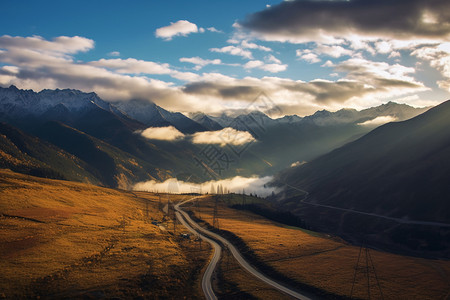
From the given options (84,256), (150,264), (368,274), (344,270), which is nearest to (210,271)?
(150,264)

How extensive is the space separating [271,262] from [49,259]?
62.9 metres

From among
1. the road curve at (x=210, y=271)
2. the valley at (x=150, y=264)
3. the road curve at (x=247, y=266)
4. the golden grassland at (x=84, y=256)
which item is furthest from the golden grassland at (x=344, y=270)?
the golden grassland at (x=84, y=256)

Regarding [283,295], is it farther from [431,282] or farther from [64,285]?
[64,285]

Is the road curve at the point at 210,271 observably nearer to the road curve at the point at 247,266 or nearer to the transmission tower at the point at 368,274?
the road curve at the point at 247,266

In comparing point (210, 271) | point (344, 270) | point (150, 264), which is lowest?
point (210, 271)

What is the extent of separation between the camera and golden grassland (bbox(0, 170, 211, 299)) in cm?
6109

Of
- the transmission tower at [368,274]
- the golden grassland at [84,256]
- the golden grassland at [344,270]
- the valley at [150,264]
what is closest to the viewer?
the golden grassland at [84,256]

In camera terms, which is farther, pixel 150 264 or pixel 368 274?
pixel 368 274

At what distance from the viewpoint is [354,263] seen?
3757 inches

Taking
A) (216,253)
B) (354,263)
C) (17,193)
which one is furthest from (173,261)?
(17,193)

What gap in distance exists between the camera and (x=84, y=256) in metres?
79.6

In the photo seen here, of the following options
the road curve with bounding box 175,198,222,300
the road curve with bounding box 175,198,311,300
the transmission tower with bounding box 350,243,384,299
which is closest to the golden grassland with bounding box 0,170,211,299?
the road curve with bounding box 175,198,222,300

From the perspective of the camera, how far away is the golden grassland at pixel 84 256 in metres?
61.1

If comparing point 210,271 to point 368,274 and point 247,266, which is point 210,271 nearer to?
point 247,266
